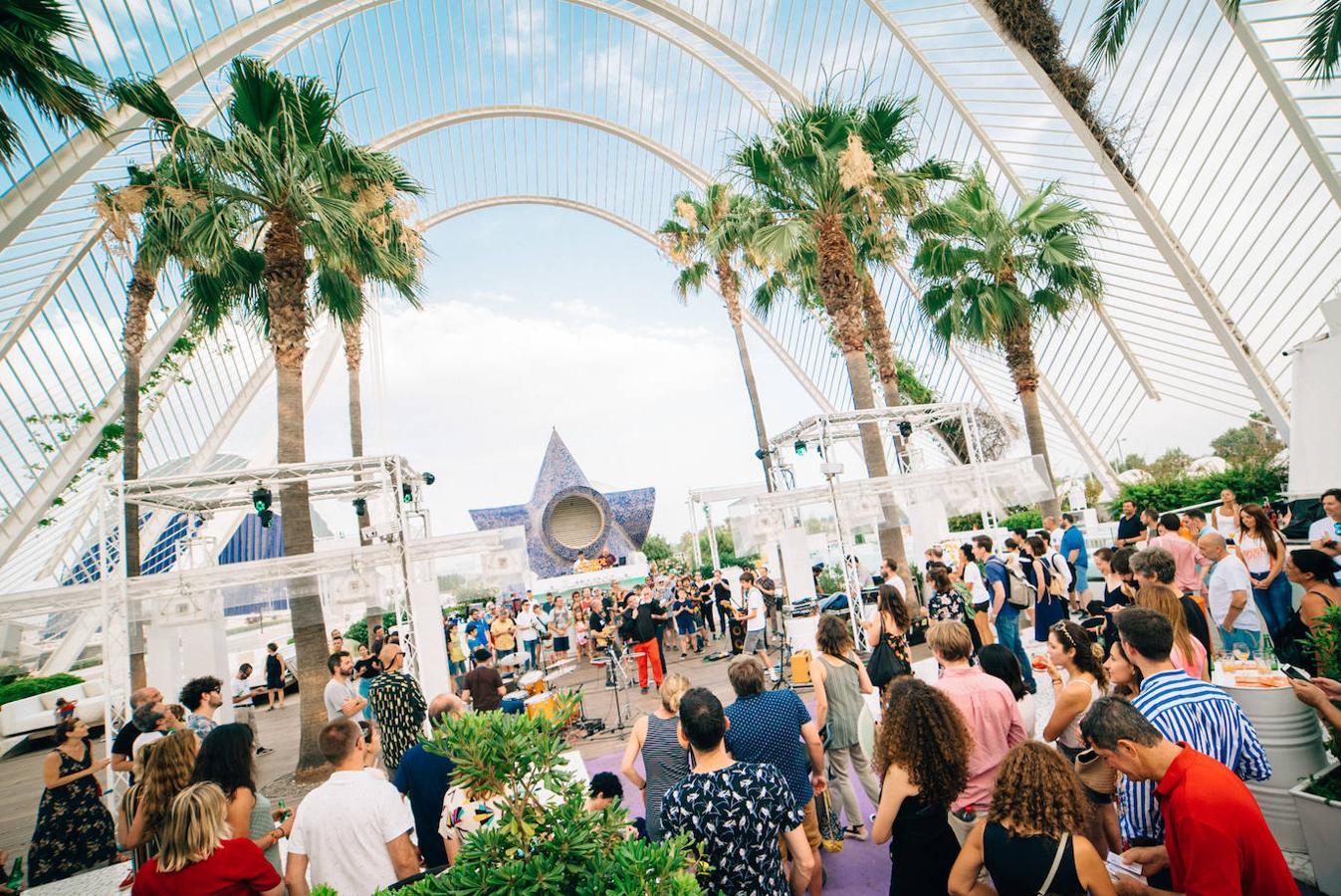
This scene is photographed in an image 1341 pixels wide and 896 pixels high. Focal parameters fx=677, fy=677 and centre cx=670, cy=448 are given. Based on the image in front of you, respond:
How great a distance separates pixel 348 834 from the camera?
9.29ft

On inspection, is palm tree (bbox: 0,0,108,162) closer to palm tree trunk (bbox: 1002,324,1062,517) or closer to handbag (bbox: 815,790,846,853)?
handbag (bbox: 815,790,846,853)

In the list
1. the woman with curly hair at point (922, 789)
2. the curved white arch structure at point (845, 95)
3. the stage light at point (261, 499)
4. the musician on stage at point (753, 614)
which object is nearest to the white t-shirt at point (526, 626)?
the musician on stage at point (753, 614)

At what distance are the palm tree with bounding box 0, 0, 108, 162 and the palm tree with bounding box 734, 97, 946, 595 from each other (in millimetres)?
9065

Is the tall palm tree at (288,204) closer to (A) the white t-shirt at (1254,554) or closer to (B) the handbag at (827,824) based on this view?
(B) the handbag at (827,824)

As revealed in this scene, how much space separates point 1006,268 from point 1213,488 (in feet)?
19.9

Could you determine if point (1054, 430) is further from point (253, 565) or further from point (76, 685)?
point (76, 685)

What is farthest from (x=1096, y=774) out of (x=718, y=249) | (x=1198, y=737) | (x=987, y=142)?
(x=987, y=142)

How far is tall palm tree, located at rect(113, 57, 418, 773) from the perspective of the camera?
8617 millimetres

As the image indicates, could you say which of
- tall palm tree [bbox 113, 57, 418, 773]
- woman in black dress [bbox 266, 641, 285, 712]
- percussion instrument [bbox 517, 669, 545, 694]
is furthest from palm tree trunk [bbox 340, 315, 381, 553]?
percussion instrument [bbox 517, 669, 545, 694]

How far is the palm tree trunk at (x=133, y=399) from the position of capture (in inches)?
413

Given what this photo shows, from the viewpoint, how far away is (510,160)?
35.7 metres

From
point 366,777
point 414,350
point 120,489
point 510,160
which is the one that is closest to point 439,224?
point 510,160

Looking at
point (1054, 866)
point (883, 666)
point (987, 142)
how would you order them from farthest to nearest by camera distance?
1. point (987, 142)
2. point (883, 666)
3. point (1054, 866)

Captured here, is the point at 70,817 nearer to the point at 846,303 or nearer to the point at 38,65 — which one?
the point at 38,65
